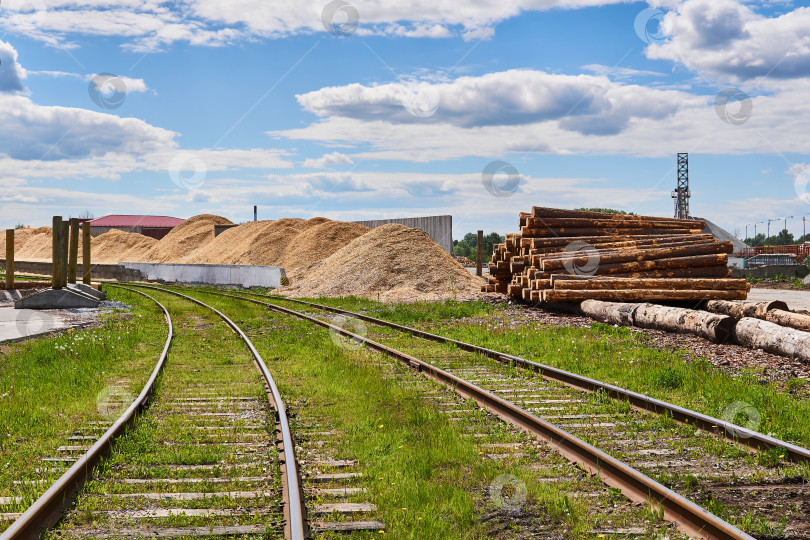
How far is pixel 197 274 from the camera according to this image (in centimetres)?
4500

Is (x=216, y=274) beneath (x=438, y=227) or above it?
beneath

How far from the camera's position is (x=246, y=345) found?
14117 millimetres

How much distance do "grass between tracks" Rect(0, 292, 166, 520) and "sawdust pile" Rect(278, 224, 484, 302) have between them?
1294cm

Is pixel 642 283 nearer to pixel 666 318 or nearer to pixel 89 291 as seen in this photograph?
pixel 666 318

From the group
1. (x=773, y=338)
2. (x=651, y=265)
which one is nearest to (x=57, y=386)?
(x=773, y=338)

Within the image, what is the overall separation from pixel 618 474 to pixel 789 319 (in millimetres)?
9900

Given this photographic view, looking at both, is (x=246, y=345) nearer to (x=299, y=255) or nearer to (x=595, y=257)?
(x=595, y=257)

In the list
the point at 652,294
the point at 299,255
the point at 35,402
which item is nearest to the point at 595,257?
the point at 652,294

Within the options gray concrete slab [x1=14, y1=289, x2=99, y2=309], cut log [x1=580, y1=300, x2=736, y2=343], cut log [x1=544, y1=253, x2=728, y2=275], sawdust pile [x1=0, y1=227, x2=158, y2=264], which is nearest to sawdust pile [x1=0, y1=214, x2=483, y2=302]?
sawdust pile [x1=0, y1=227, x2=158, y2=264]

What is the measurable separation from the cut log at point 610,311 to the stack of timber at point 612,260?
3.03 ft

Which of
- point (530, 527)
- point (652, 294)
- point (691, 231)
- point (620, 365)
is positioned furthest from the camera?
point (691, 231)

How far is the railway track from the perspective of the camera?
4.90 meters

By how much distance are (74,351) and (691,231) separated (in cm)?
2097

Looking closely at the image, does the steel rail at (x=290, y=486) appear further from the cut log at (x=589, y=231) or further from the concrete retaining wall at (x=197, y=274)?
the concrete retaining wall at (x=197, y=274)
